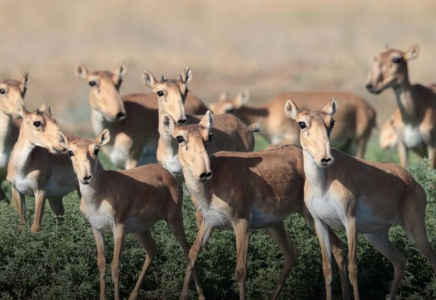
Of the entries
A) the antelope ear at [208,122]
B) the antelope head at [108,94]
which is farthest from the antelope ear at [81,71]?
the antelope ear at [208,122]

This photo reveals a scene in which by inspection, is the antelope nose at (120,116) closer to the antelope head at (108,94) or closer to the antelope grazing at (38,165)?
Answer: the antelope head at (108,94)

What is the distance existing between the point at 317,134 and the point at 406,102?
931 centimetres

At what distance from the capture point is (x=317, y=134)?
1079 centimetres

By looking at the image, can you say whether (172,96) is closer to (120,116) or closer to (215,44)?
(120,116)

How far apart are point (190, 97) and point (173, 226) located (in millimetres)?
6722

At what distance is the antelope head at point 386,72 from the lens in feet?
63.8

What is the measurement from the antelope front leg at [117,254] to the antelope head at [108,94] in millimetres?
5752

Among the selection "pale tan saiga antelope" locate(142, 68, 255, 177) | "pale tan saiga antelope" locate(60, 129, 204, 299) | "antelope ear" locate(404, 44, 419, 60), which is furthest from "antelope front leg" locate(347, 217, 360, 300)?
"antelope ear" locate(404, 44, 419, 60)

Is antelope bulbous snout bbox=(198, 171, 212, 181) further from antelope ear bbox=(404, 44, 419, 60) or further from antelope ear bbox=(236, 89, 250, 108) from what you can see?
antelope ear bbox=(236, 89, 250, 108)

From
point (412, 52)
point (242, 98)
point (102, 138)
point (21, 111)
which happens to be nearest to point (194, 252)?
point (102, 138)

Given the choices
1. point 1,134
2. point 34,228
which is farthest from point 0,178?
point 34,228

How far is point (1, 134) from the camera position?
15383mm

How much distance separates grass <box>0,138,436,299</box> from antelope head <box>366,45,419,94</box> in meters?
6.38

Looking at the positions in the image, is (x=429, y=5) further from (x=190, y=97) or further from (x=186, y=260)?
(x=186, y=260)
